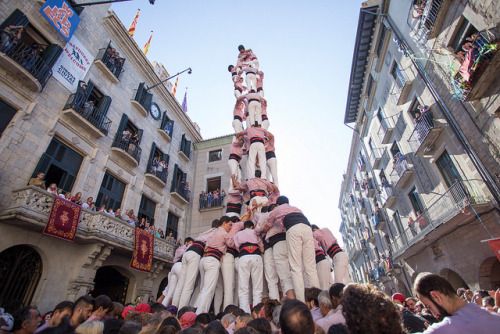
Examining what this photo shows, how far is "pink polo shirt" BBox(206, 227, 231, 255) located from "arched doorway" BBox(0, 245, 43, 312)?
22.0 ft

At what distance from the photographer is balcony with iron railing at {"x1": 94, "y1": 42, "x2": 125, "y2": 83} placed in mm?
12786

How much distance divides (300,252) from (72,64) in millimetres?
A: 12665

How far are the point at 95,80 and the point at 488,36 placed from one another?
15.3 metres

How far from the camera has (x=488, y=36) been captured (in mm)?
7121

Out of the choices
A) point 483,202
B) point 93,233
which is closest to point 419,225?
point 483,202

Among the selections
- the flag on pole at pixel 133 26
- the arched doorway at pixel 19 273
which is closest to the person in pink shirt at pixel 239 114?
the arched doorway at pixel 19 273

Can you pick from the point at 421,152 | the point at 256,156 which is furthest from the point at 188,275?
the point at 421,152

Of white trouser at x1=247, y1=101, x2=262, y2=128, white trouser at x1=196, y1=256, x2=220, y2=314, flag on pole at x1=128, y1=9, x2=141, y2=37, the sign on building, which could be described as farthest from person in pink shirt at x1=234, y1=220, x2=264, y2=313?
flag on pole at x1=128, y1=9, x2=141, y2=37

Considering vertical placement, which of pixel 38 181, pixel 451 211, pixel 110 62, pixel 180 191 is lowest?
pixel 451 211

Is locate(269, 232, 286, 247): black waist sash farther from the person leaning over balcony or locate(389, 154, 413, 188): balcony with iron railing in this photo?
locate(389, 154, 413, 188): balcony with iron railing

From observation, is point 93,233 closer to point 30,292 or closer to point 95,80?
point 30,292

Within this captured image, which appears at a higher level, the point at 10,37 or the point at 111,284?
the point at 10,37

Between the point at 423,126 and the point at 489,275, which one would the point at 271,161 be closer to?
the point at 423,126

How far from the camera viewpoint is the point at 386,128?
16125 millimetres
